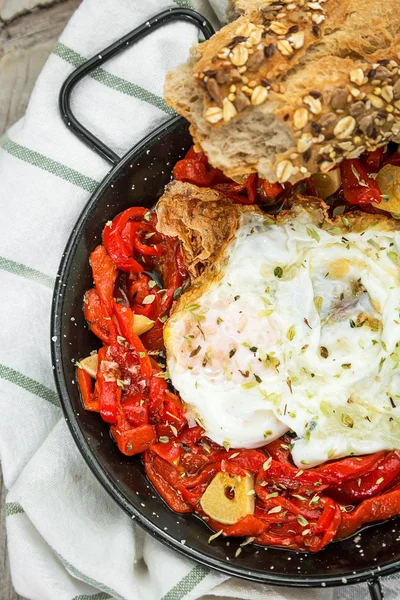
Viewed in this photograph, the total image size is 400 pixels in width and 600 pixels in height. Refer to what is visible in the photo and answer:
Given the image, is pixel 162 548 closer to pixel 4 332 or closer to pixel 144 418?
pixel 144 418

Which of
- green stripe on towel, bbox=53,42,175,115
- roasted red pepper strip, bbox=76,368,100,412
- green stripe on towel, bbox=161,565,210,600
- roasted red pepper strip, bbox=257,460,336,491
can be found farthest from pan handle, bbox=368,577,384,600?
green stripe on towel, bbox=53,42,175,115

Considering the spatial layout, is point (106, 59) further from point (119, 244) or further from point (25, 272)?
point (25, 272)

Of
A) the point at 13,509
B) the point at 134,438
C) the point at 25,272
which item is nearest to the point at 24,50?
the point at 25,272

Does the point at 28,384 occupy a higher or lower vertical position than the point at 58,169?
lower

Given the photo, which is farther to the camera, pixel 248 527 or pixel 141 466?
pixel 141 466

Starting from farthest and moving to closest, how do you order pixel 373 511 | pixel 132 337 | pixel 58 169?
1. pixel 58 169
2. pixel 132 337
3. pixel 373 511

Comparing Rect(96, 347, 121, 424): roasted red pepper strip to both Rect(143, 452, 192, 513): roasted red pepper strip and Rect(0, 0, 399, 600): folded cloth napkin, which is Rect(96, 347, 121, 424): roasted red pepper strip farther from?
Rect(0, 0, 399, 600): folded cloth napkin
